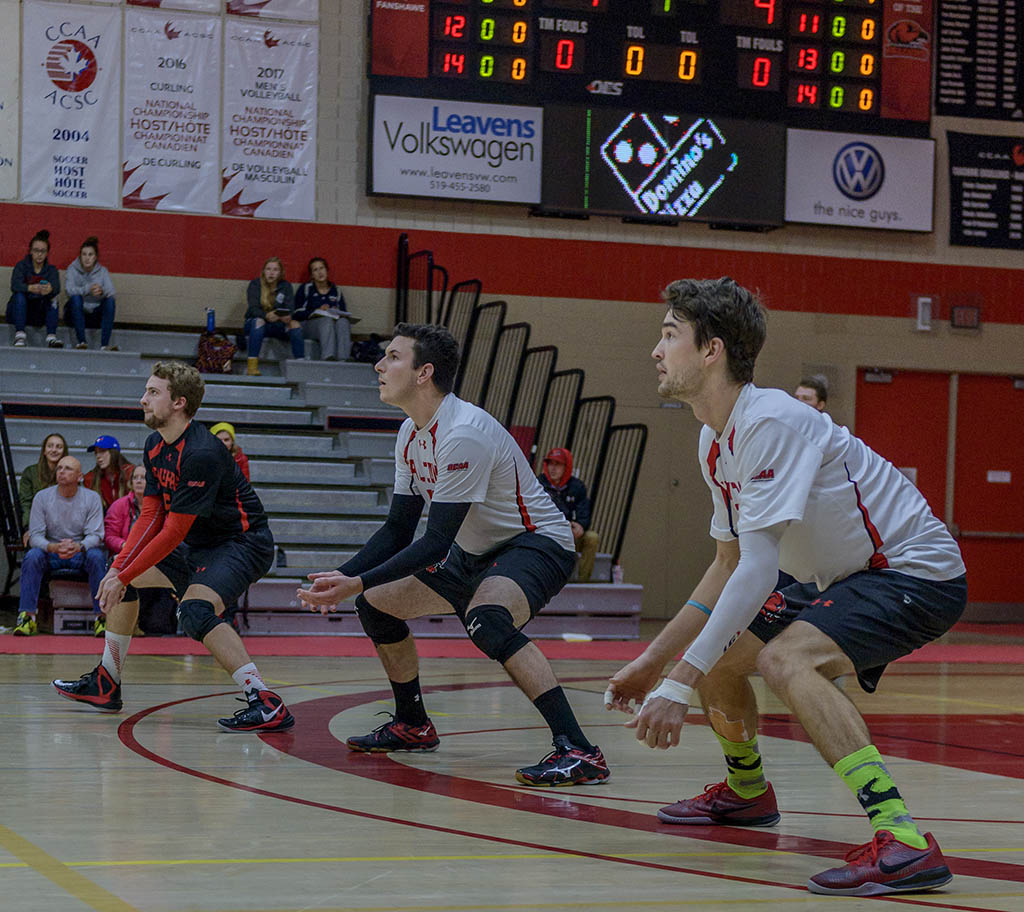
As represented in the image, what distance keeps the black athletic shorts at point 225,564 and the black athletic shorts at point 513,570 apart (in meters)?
1.08

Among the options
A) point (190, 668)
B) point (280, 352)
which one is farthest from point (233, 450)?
point (280, 352)

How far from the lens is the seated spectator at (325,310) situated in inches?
527

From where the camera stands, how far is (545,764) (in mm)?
4758

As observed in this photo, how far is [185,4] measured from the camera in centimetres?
1353

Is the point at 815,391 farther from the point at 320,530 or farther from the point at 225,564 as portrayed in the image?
the point at 320,530

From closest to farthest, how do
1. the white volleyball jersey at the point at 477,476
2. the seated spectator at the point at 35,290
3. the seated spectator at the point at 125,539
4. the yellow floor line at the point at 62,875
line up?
the yellow floor line at the point at 62,875
the white volleyball jersey at the point at 477,476
the seated spectator at the point at 125,539
the seated spectator at the point at 35,290

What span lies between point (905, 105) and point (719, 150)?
230cm

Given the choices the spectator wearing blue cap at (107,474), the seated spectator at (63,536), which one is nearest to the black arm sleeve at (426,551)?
the seated spectator at (63,536)

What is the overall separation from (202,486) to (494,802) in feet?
7.05

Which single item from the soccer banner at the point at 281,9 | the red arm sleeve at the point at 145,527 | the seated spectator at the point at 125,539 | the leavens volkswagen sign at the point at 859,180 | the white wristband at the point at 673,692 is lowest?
the seated spectator at the point at 125,539

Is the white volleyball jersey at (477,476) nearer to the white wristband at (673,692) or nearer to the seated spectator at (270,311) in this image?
the white wristband at (673,692)

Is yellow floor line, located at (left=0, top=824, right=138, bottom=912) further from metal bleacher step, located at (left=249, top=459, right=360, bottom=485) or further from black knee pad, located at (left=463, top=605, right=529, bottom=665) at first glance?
metal bleacher step, located at (left=249, top=459, right=360, bottom=485)

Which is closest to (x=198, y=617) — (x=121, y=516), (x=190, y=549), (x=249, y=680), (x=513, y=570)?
(x=249, y=680)

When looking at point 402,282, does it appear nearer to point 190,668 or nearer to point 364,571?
point 190,668
